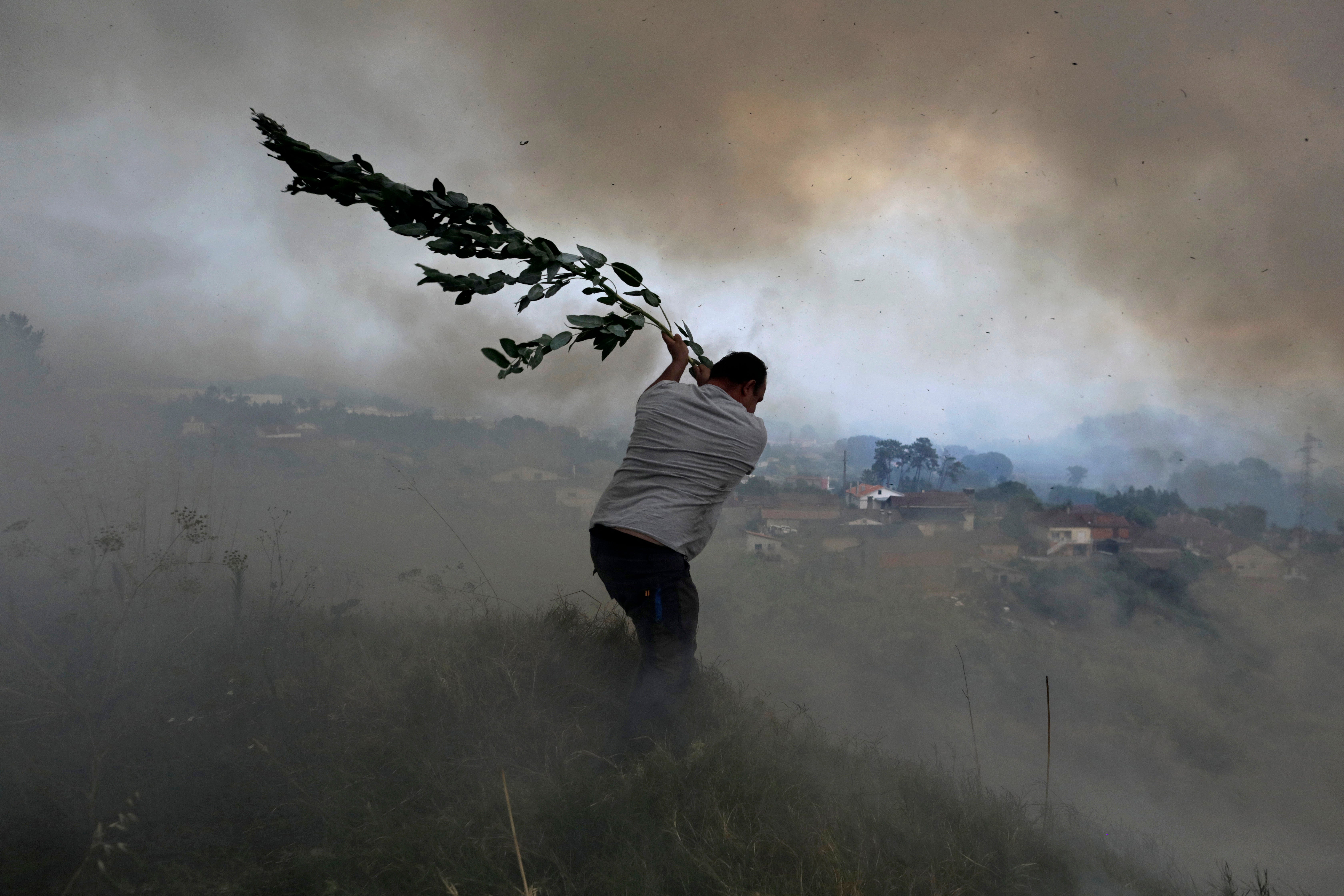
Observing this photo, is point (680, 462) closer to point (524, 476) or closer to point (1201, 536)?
point (524, 476)

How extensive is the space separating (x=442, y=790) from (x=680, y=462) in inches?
65.9

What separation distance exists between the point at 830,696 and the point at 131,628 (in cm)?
432

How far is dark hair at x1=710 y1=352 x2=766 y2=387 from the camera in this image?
121 inches

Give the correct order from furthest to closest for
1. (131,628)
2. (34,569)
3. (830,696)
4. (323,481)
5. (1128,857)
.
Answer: (323,481) < (830,696) < (34,569) < (131,628) < (1128,857)

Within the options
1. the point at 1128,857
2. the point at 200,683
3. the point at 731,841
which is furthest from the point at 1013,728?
the point at 200,683

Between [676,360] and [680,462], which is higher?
[676,360]

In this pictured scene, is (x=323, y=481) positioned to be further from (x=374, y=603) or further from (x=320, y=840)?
(x=320, y=840)

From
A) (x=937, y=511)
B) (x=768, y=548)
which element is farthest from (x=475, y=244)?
(x=937, y=511)

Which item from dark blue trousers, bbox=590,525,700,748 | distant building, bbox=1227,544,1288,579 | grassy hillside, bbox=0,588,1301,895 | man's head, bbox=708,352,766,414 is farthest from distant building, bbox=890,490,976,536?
dark blue trousers, bbox=590,525,700,748

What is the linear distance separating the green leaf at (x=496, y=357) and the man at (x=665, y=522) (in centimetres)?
67

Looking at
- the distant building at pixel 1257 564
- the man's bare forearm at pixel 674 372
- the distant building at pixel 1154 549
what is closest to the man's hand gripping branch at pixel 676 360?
the man's bare forearm at pixel 674 372

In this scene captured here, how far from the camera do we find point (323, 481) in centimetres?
607

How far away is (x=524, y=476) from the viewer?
6891 millimetres

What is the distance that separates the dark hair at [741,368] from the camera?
3.07 metres
